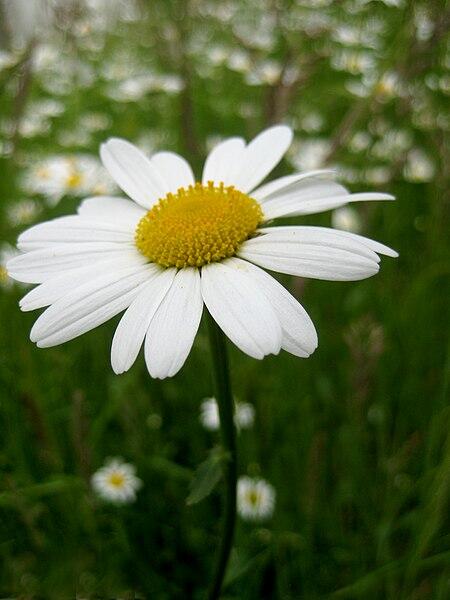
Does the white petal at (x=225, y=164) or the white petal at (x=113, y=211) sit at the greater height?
the white petal at (x=225, y=164)

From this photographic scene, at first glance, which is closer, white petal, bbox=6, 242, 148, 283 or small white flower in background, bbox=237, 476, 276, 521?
white petal, bbox=6, 242, 148, 283

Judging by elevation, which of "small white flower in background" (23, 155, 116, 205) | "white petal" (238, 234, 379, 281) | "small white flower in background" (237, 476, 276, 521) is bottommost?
"small white flower in background" (237, 476, 276, 521)

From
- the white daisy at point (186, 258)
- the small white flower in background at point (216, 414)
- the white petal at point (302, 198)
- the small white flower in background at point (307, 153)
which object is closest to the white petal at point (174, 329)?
the white daisy at point (186, 258)

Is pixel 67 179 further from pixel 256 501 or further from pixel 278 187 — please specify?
pixel 278 187

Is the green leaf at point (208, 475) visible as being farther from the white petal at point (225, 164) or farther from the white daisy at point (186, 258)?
the white petal at point (225, 164)

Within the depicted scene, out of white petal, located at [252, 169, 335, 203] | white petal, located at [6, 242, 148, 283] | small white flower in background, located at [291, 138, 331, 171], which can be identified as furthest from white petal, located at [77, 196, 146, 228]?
small white flower in background, located at [291, 138, 331, 171]

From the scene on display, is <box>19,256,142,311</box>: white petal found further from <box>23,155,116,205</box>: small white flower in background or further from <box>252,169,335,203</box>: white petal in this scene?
<box>23,155,116,205</box>: small white flower in background
